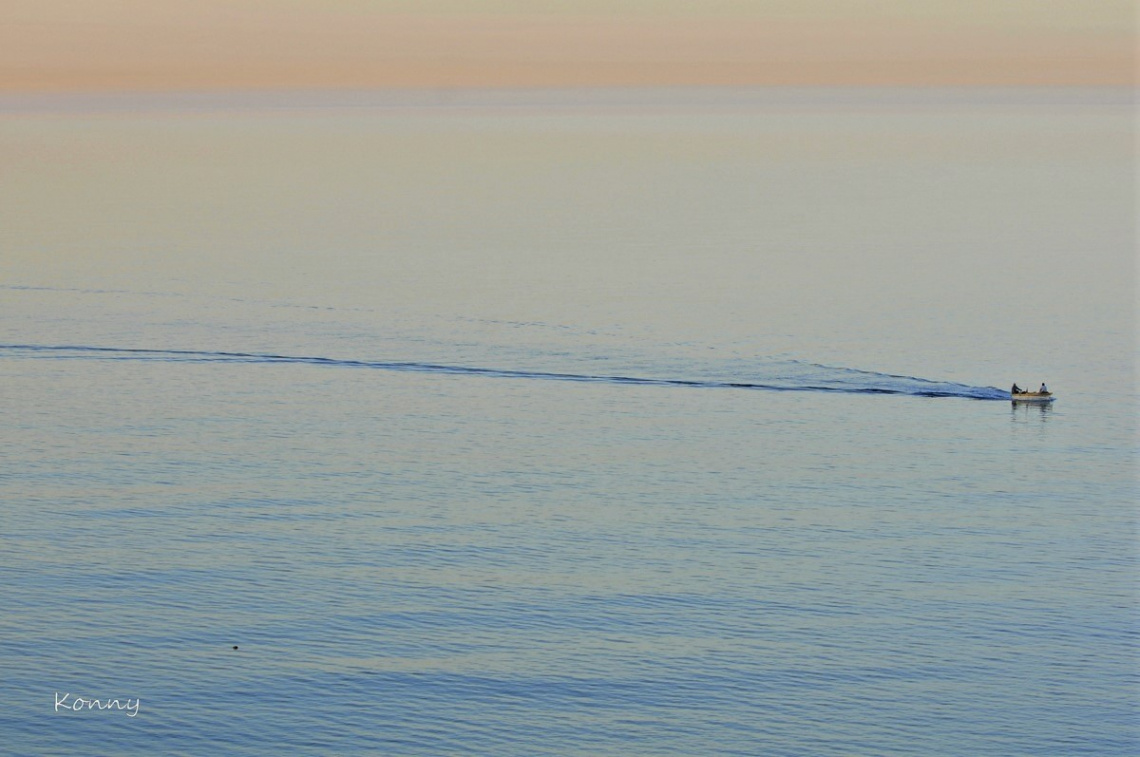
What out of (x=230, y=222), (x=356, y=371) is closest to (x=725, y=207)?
(x=230, y=222)

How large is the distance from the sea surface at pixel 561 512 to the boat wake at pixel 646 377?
31 cm

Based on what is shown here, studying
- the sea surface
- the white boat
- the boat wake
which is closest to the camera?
the sea surface

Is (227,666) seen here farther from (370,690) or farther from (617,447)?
(617,447)

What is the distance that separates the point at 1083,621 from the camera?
6488 cm

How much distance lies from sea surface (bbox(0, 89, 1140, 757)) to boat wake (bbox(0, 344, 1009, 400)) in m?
0.31

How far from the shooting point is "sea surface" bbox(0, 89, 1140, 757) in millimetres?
57750

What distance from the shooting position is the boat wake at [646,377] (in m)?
97.9

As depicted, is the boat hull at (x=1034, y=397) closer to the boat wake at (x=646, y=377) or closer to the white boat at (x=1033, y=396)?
the white boat at (x=1033, y=396)

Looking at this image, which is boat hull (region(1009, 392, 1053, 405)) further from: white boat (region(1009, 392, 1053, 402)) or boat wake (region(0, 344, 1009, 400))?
boat wake (region(0, 344, 1009, 400))

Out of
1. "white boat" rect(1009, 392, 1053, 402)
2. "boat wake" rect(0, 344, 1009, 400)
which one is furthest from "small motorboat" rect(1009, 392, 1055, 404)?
"boat wake" rect(0, 344, 1009, 400)

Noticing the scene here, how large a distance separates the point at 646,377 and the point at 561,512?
24561mm

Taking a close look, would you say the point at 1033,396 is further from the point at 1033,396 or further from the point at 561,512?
the point at 561,512

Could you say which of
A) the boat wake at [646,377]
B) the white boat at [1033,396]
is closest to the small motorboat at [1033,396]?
the white boat at [1033,396]

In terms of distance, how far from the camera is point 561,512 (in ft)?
251
